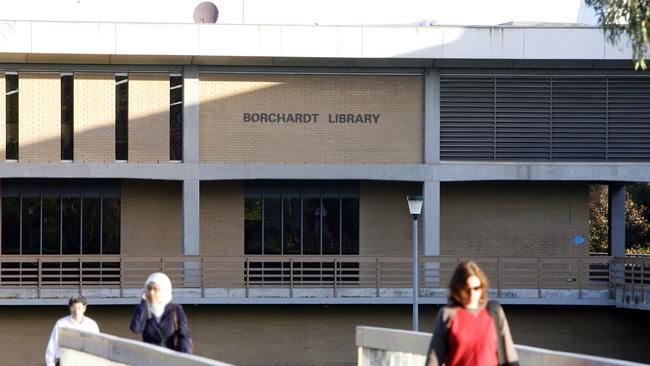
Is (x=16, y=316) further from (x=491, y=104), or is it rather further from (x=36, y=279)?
(x=491, y=104)

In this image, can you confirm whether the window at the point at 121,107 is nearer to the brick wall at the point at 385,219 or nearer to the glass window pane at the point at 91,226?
the glass window pane at the point at 91,226

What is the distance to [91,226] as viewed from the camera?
32.4 metres

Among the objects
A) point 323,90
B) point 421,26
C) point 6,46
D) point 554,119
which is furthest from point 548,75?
point 6,46

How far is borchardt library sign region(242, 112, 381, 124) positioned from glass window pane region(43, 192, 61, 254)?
533cm

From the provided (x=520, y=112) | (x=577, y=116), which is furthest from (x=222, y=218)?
(x=577, y=116)

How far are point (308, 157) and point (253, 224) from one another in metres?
2.52

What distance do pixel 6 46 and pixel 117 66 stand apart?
8.94 ft

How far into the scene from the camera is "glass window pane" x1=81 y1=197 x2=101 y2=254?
106ft

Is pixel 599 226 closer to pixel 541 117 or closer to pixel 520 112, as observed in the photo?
pixel 541 117

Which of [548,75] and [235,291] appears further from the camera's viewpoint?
[548,75]

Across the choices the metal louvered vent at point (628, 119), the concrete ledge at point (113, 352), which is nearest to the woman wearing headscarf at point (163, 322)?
the concrete ledge at point (113, 352)

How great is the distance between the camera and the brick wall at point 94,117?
31.0 m

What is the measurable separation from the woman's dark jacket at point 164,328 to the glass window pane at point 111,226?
21720 millimetres

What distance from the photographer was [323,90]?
31.6m
